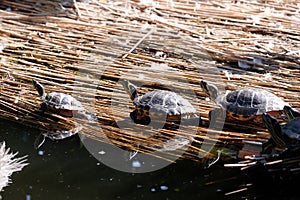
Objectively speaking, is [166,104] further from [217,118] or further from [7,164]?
[7,164]

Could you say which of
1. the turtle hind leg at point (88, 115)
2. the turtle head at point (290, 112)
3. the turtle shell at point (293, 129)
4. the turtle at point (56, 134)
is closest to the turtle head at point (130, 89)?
the turtle hind leg at point (88, 115)

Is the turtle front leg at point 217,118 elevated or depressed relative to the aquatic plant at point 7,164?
elevated

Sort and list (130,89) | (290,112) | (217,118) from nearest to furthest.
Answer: (290,112) → (217,118) → (130,89)

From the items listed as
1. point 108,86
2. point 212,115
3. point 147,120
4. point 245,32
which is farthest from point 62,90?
point 245,32

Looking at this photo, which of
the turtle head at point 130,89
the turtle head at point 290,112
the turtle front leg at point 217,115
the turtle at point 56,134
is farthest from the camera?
the turtle head at point 130,89

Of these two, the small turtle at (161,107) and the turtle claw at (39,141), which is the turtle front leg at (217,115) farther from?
the turtle claw at (39,141)

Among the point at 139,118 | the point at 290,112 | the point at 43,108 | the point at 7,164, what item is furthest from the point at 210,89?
the point at 7,164
